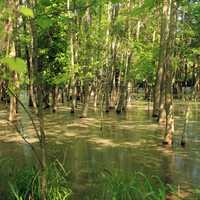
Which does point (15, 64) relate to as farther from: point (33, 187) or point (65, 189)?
point (65, 189)

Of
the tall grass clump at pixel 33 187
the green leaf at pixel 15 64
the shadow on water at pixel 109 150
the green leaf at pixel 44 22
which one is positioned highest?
the green leaf at pixel 44 22

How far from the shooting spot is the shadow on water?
33.8 feet

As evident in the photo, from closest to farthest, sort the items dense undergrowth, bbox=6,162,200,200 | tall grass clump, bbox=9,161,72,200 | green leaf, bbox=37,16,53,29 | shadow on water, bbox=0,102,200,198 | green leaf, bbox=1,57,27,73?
green leaf, bbox=1,57,27,73 < green leaf, bbox=37,16,53,29 < dense undergrowth, bbox=6,162,200,200 < tall grass clump, bbox=9,161,72,200 < shadow on water, bbox=0,102,200,198

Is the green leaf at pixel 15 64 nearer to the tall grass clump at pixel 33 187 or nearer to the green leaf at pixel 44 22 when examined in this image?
the green leaf at pixel 44 22

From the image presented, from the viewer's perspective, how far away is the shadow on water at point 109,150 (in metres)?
10.3

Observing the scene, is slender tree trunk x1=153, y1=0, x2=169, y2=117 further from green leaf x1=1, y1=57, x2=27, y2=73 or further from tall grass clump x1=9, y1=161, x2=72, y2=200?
green leaf x1=1, y1=57, x2=27, y2=73

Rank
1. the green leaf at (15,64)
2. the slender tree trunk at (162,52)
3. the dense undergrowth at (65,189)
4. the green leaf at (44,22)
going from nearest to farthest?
the green leaf at (15,64) → the green leaf at (44,22) → the dense undergrowth at (65,189) → the slender tree trunk at (162,52)

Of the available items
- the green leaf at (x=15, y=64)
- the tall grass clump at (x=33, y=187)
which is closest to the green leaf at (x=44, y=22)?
the green leaf at (x=15, y=64)

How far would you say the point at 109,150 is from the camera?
1341cm

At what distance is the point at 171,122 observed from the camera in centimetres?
1405

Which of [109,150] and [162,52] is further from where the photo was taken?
[162,52]

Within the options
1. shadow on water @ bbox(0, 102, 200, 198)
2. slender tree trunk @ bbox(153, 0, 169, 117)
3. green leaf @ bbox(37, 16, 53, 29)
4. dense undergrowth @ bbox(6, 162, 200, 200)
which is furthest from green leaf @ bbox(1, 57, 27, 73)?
slender tree trunk @ bbox(153, 0, 169, 117)

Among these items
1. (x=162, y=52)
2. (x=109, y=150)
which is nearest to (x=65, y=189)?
(x=109, y=150)

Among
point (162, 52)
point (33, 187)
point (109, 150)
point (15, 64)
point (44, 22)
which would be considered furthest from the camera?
point (162, 52)
